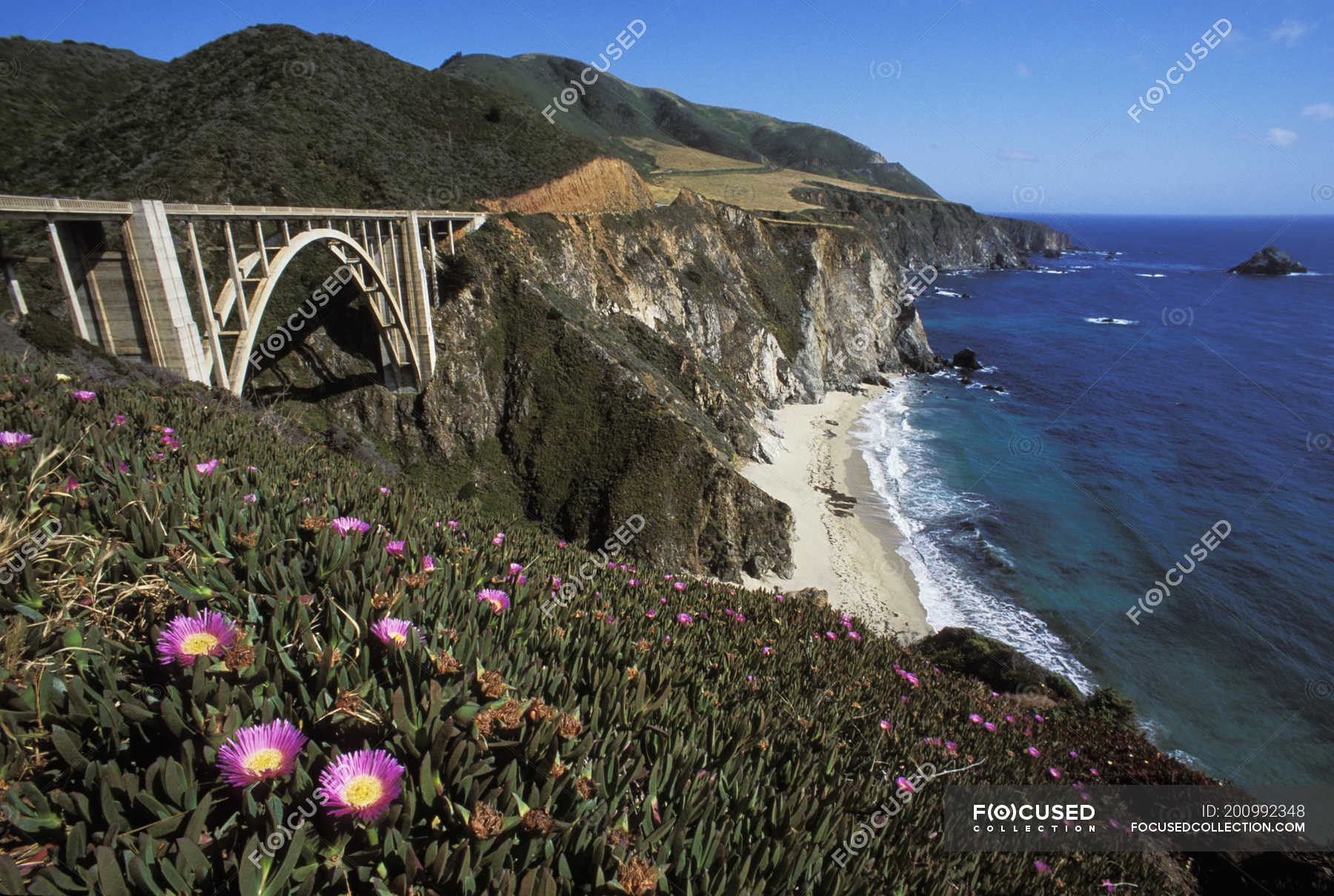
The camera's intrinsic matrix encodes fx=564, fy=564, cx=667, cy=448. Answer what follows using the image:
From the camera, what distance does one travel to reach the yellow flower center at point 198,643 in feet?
6.70

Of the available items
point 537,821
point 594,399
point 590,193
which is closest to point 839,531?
point 594,399

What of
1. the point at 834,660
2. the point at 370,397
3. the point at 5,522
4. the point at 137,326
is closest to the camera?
the point at 5,522

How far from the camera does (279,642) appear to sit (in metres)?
2.36

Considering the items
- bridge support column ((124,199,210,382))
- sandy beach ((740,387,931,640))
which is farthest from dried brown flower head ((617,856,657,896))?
sandy beach ((740,387,931,640))

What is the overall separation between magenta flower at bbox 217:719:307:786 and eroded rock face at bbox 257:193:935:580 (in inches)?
881

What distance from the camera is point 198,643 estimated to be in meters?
2.07

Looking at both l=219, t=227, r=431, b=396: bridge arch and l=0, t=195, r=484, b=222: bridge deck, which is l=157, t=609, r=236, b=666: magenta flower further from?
l=219, t=227, r=431, b=396: bridge arch

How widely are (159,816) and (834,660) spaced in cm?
600

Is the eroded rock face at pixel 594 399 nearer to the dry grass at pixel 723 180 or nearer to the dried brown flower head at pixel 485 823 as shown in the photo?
the dry grass at pixel 723 180

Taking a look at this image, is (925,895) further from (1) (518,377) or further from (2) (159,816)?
(1) (518,377)

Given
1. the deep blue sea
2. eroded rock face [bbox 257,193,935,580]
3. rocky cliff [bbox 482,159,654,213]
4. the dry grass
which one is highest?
the dry grass

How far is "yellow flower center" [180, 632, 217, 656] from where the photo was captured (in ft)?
6.70

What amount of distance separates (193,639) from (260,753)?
578mm

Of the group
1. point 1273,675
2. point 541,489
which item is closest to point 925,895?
point 541,489
